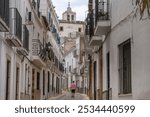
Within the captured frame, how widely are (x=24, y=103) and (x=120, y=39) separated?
312 inches

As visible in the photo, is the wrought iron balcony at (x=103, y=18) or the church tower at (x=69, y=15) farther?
the church tower at (x=69, y=15)

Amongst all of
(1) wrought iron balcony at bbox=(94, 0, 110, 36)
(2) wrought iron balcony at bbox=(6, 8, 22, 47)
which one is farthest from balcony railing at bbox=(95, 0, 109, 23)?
(2) wrought iron balcony at bbox=(6, 8, 22, 47)

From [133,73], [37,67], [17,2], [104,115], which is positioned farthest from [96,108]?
[37,67]

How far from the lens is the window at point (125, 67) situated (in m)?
11.0

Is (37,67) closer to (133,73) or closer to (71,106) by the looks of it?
(133,73)

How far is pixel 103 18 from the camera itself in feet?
47.2

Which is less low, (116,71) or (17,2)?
(17,2)

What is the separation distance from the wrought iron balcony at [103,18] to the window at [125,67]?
2205 mm

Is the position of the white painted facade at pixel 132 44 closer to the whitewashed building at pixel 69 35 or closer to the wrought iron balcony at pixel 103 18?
the wrought iron balcony at pixel 103 18

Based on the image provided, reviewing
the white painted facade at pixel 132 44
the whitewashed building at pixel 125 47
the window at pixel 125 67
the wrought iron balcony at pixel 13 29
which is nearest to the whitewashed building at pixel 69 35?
the wrought iron balcony at pixel 13 29

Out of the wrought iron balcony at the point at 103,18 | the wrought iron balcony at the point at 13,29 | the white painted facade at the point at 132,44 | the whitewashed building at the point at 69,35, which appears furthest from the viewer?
the whitewashed building at the point at 69,35

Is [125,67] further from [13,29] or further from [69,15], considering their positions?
[69,15]

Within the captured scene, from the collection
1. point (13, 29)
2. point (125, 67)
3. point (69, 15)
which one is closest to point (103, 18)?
point (13, 29)

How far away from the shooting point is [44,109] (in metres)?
3.97
